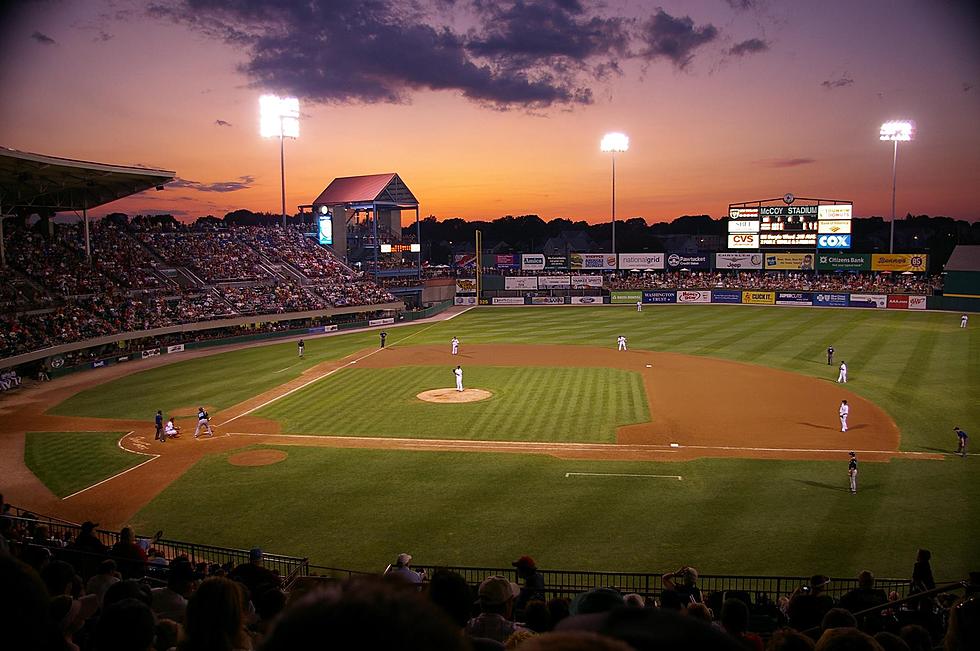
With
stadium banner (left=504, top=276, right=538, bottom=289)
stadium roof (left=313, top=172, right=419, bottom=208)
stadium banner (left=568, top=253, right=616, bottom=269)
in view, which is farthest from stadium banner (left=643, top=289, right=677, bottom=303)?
stadium roof (left=313, top=172, right=419, bottom=208)

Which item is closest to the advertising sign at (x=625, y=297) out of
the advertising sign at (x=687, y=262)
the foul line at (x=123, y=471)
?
the advertising sign at (x=687, y=262)

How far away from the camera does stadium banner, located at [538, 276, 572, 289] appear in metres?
87.8

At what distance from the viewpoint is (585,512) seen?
63.6 ft

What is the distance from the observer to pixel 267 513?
19766 millimetres

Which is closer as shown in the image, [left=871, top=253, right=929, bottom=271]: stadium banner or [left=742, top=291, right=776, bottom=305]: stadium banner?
[left=871, top=253, right=929, bottom=271]: stadium banner

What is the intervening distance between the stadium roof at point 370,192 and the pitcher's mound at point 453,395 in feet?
167

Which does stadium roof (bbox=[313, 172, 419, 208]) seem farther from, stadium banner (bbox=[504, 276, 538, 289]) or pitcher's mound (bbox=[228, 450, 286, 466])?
pitcher's mound (bbox=[228, 450, 286, 466])

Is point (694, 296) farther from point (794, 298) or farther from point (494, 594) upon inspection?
point (494, 594)

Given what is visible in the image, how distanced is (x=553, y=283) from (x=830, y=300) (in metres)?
31.7

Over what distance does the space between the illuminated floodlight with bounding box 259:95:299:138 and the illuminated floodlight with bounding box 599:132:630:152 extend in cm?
3521

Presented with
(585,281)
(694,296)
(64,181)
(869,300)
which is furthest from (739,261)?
(64,181)

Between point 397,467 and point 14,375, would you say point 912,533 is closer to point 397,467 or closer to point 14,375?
point 397,467

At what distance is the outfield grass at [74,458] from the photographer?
23141 mm

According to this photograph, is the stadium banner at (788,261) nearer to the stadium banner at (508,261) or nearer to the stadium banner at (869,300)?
the stadium banner at (869,300)
